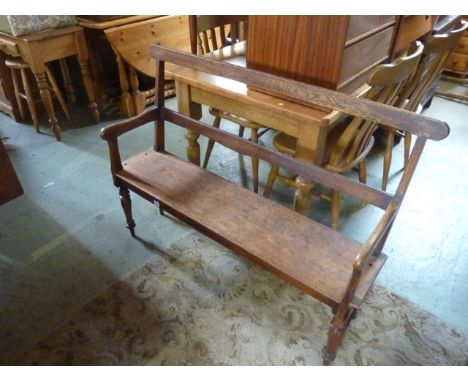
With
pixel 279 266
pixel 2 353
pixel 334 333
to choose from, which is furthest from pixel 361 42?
pixel 2 353

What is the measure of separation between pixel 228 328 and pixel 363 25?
125 centimetres

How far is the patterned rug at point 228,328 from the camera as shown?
4.30 ft

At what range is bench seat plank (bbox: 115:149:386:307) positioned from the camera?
3.79 ft

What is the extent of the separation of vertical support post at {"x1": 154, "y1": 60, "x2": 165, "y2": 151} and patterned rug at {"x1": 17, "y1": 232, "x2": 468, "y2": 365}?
2.02 feet

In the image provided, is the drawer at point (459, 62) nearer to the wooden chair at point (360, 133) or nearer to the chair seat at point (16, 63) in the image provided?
the wooden chair at point (360, 133)

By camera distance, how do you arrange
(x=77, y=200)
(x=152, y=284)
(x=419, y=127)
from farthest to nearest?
(x=77, y=200) < (x=152, y=284) < (x=419, y=127)

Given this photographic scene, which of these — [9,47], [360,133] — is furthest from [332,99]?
[9,47]

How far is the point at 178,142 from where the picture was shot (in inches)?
100.0

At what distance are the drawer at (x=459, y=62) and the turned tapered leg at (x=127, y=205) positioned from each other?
3.35 metres

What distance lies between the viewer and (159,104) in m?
1.70

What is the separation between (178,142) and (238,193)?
3.83 ft

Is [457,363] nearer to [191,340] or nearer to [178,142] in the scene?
[191,340]

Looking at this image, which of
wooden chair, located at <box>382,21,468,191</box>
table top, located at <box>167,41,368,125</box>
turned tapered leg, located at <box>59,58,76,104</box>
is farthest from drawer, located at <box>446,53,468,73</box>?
turned tapered leg, located at <box>59,58,76,104</box>

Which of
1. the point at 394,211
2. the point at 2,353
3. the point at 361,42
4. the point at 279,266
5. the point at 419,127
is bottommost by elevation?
the point at 2,353
